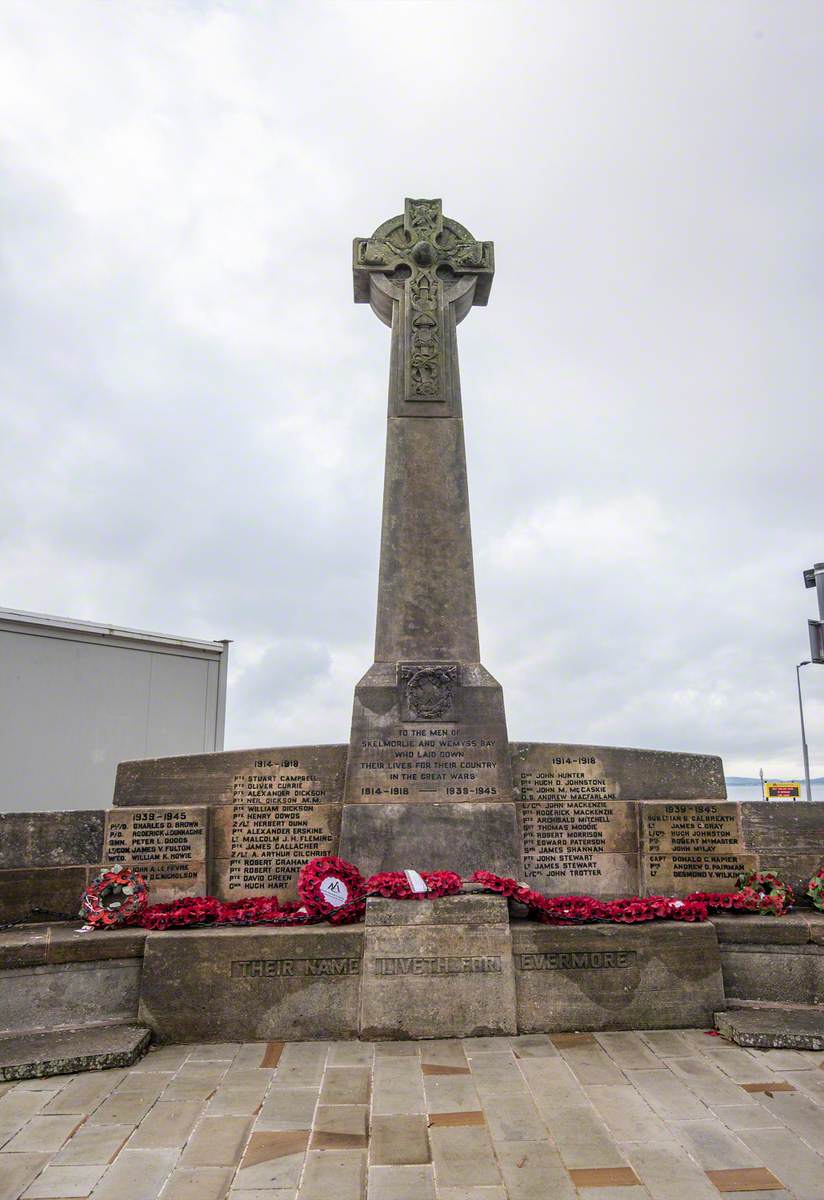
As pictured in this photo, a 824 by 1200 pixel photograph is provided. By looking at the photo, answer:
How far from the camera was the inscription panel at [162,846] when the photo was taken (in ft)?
23.0

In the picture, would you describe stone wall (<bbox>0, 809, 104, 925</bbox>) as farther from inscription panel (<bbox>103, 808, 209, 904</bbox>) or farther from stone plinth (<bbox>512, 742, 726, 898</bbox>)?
stone plinth (<bbox>512, 742, 726, 898</bbox>)

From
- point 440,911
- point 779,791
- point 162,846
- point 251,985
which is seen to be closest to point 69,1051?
point 251,985

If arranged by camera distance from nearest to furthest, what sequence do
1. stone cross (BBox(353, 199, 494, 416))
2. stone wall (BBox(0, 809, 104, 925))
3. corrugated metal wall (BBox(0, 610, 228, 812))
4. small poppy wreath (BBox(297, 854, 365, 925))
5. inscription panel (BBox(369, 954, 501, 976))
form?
inscription panel (BBox(369, 954, 501, 976))
small poppy wreath (BBox(297, 854, 365, 925))
stone wall (BBox(0, 809, 104, 925))
stone cross (BBox(353, 199, 494, 416))
corrugated metal wall (BBox(0, 610, 228, 812))

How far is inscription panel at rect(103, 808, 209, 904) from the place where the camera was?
7.01 meters

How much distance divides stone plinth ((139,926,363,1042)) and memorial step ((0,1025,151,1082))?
10.9 inches

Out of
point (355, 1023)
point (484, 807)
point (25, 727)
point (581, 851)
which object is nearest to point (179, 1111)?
point (355, 1023)

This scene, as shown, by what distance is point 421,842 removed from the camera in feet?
22.9

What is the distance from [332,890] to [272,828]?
1117mm

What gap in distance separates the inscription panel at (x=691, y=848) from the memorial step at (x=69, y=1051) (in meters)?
4.57

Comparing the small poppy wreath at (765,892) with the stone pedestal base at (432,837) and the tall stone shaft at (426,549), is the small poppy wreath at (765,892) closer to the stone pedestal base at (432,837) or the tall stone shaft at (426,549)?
the stone pedestal base at (432,837)

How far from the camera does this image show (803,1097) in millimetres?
4578

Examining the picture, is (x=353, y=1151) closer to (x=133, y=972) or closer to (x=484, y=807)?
(x=133, y=972)

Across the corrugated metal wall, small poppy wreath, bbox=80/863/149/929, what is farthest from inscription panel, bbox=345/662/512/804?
A: the corrugated metal wall

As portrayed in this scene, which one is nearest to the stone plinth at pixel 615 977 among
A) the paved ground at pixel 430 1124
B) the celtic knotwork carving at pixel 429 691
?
the paved ground at pixel 430 1124
